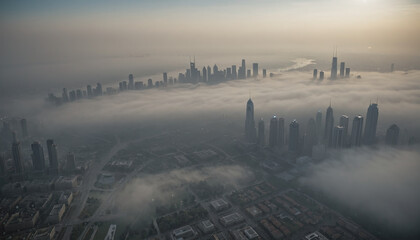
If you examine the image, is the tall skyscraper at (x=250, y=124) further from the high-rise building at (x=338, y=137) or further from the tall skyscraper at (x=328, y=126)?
the high-rise building at (x=338, y=137)

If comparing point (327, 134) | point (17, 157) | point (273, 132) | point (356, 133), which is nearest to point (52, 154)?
point (17, 157)

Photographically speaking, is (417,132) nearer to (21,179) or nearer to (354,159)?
(354,159)

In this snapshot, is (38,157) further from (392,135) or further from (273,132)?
(392,135)

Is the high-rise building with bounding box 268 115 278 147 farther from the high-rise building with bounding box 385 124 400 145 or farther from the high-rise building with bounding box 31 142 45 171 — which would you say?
the high-rise building with bounding box 31 142 45 171

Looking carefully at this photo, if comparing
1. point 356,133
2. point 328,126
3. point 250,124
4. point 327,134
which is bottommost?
point 327,134

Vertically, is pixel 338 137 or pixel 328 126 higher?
pixel 328 126

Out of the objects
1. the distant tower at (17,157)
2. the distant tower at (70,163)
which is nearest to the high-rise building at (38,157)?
the distant tower at (17,157)

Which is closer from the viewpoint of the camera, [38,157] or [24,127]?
[38,157]
